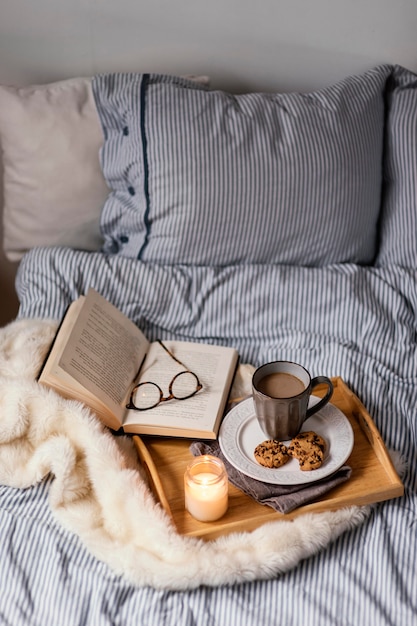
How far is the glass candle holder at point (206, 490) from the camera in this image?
38.9 inches

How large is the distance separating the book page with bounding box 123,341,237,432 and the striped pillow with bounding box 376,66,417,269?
51cm

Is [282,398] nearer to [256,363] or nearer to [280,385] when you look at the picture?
[280,385]

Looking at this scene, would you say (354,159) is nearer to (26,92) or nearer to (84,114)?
(84,114)

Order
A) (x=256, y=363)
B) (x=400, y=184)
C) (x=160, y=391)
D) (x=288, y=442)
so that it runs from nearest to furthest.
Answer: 1. (x=288, y=442)
2. (x=160, y=391)
3. (x=256, y=363)
4. (x=400, y=184)

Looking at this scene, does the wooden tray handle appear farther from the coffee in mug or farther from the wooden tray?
the coffee in mug

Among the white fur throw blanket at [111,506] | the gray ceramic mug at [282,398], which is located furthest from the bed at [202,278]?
the gray ceramic mug at [282,398]

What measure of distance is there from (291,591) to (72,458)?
15.0 inches

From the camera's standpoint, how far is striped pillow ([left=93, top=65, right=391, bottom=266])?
1.46 metres

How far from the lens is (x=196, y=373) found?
1269 millimetres

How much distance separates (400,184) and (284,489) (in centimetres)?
84

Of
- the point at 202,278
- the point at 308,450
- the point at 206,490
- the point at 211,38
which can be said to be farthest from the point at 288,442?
the point at 211,38

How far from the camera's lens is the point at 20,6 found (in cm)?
161

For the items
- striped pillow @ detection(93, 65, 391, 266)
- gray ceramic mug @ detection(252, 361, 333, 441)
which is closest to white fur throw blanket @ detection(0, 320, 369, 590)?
gray ceramic mug @ detection(252, 361, 333, 441)

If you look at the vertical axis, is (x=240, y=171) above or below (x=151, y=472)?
above
